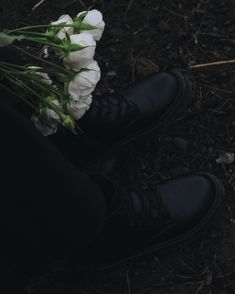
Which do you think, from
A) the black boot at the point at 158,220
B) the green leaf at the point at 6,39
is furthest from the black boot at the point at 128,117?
the green leaf at the point at 6,39

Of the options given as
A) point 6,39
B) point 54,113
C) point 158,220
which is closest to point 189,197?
point 158,220

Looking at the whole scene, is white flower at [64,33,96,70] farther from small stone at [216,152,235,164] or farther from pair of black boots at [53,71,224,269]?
small stone at [216,152,235,164]

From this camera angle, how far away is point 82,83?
3.08ft

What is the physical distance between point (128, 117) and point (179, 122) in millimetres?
180

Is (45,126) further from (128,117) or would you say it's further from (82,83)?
(128,117)

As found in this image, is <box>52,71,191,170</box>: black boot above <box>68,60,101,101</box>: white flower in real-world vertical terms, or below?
below

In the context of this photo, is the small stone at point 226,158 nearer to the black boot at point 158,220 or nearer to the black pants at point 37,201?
the black boot at point 158,220

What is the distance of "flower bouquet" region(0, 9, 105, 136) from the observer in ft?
3.08

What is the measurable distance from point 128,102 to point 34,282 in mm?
514

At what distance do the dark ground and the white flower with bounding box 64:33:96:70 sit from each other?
30.7 inches

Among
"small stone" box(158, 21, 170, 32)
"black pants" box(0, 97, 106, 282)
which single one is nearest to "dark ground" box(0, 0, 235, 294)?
"small stone" box(158, 21, 170, 32)

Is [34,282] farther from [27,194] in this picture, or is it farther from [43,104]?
[43,104]

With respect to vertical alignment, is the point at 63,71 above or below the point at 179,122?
above

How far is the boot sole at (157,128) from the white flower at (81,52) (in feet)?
2.37
